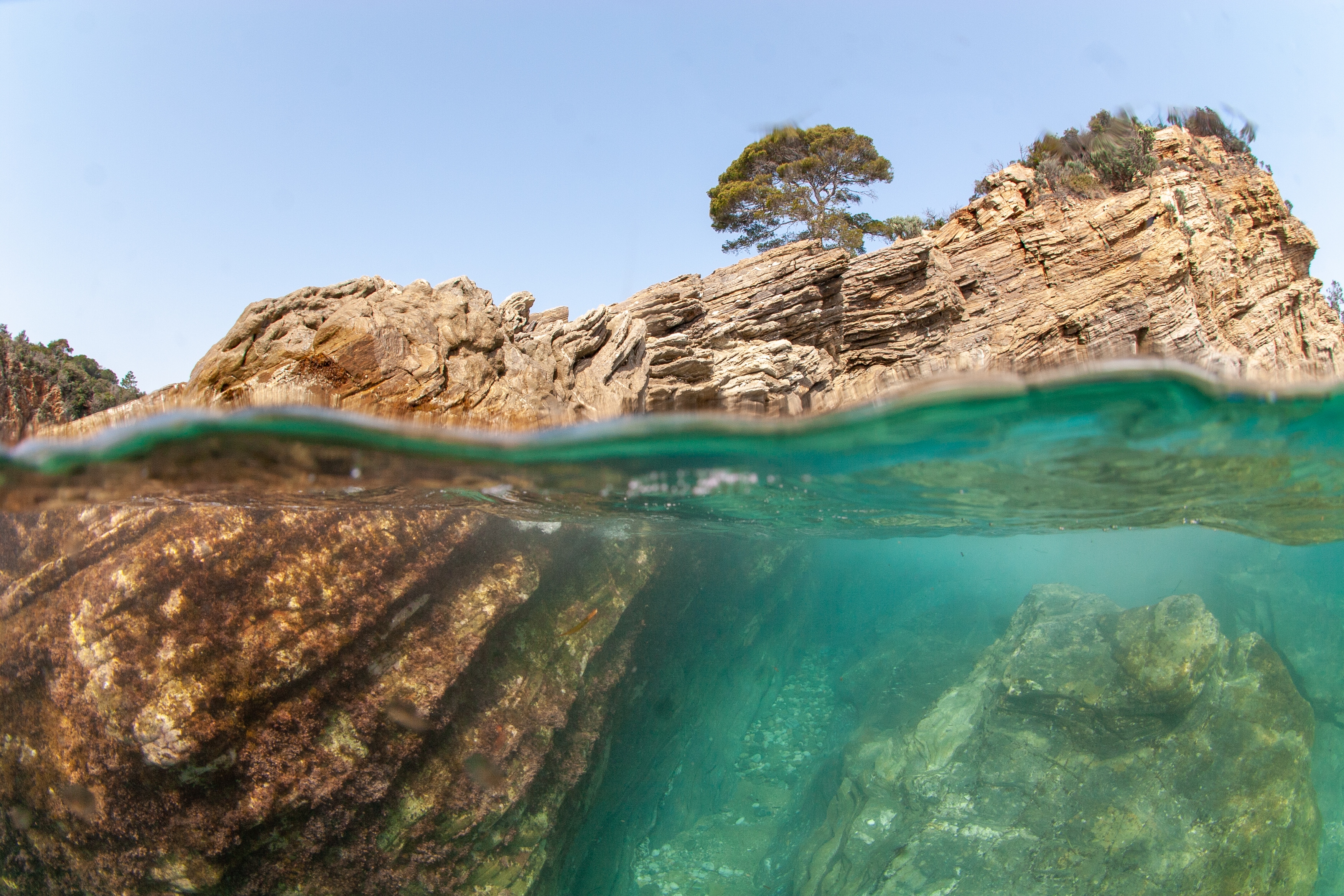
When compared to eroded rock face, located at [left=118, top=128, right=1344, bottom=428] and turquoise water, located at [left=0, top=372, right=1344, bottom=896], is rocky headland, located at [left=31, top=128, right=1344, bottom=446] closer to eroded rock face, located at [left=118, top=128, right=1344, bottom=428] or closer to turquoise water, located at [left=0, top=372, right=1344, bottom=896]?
eroded rock face, located at [left=118, top=128, right=1344, bottom=428]

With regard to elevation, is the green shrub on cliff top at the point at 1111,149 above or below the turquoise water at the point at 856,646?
above

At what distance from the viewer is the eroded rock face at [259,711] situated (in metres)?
7.97

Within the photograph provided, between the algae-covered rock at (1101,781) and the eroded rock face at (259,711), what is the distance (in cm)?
781

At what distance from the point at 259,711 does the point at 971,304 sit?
18.8 m

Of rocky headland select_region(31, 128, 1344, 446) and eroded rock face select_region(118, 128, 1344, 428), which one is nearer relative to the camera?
rocky headland select_region(31, 128, 1344, 446)

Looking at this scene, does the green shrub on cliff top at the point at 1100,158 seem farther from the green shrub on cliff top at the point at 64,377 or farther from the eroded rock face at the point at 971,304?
the green shrub on cliff top at the point at 64,377

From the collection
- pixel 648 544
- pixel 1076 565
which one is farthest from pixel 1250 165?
pixel 1076 565

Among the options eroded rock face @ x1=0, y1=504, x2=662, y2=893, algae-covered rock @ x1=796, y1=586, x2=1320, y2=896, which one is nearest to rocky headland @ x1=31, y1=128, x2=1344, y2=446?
eroded rock face @ x1=0, y1=504, x2=662, y2=893

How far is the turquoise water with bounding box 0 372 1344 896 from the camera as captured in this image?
8.49m

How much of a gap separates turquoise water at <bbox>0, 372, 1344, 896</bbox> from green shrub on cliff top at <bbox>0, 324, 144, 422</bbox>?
0.92m

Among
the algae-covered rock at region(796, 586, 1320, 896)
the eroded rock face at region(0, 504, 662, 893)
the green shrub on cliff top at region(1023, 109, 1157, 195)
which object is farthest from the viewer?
the green shrub on cliff top at region(1023, 109, 1157, 195)

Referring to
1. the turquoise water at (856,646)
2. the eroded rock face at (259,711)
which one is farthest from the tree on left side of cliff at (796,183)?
the eroded rock face at (259,711)

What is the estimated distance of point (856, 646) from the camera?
78.5ft

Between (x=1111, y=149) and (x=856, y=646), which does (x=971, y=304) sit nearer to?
(x=1111, y=149)
